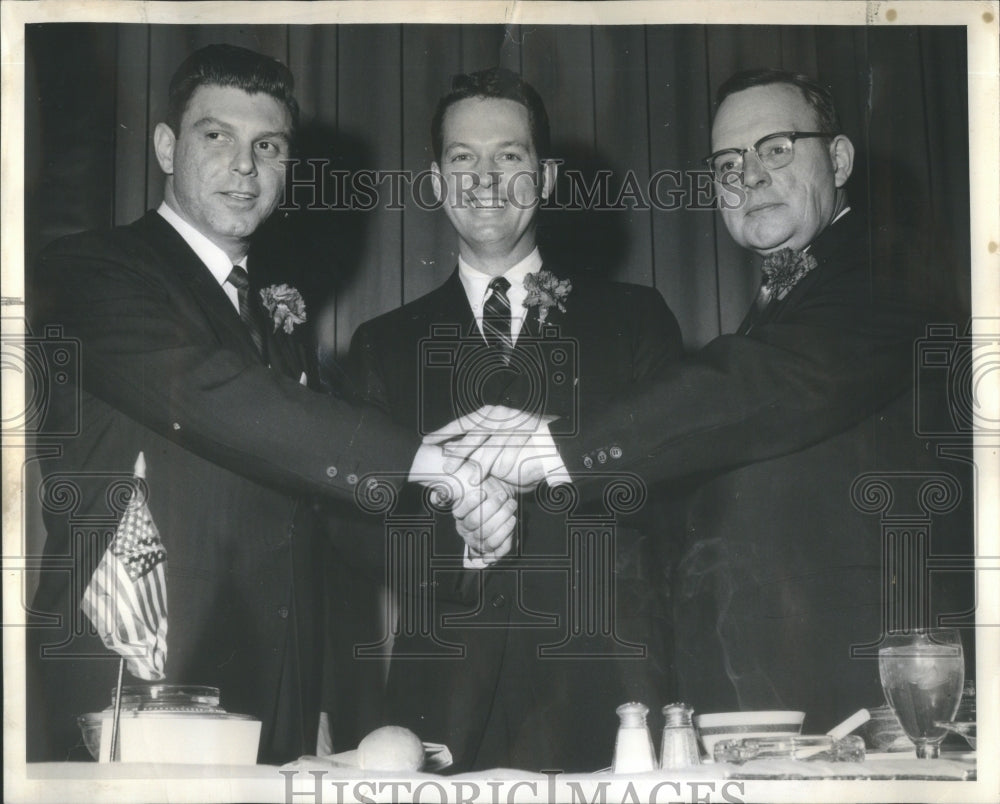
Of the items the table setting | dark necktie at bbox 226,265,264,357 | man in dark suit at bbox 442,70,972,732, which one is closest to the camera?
the table setting

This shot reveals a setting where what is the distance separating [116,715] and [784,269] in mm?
2573

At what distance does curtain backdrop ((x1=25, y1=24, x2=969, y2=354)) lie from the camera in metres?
5.16

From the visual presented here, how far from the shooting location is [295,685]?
4969mm

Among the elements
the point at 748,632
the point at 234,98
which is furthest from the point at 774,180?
the point at 234,98

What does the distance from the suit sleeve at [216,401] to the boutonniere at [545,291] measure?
0.59 metres

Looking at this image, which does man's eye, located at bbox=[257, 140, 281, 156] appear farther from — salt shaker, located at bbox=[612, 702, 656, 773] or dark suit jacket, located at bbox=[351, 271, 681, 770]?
salt shaker, located at bbox=[612, 702, 656, 773]

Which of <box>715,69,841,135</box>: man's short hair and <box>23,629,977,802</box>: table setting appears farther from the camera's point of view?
<box>715,69,841,135</box>: man's short hair

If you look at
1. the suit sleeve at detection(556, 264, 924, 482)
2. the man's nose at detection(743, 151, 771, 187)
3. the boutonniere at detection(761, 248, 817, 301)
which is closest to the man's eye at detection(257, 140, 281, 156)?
the suit sleeve at detection(556, 264, 924, 482)

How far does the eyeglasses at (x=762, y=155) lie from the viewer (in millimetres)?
5188

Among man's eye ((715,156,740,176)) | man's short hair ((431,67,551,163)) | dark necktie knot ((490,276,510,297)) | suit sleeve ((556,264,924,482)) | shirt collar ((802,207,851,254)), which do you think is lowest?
suit sleeve ((556,264,924,482))

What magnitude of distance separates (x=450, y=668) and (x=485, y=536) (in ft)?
1.41

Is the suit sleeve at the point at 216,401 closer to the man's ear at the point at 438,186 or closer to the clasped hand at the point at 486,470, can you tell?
the clasped hand at the point at 486,470

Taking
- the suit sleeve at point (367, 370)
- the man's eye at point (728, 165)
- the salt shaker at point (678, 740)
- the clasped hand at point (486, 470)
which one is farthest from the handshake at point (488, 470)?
the man's eye at point (728, 165)

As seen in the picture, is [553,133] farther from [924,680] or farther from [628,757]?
[924,680]
